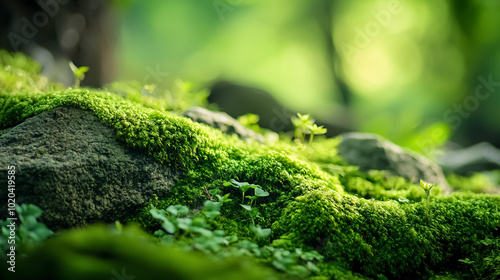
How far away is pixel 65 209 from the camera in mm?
1841

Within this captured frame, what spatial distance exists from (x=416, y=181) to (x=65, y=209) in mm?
3390

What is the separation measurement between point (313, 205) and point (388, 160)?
6.22ft

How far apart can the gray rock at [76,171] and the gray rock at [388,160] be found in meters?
2.34

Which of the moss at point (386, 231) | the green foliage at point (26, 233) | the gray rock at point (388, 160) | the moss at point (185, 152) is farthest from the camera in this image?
the gray rock at point (388, 160)

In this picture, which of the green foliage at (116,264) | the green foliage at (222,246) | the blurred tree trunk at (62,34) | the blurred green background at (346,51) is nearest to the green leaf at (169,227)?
the green foliage at (222,246)

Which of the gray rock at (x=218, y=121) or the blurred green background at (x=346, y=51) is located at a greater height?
the blurred green background at (x=346, y=51)

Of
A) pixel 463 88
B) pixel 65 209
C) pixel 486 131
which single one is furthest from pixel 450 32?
pixel 65 209

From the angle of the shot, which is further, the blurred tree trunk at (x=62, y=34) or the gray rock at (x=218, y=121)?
the blurred tree trunk at (x=62, y=34)

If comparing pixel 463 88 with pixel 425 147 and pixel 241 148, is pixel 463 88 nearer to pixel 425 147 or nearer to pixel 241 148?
pixel 425 147

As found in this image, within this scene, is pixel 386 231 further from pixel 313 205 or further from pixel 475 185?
pixel 475 185

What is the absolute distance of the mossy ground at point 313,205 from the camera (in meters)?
1.98

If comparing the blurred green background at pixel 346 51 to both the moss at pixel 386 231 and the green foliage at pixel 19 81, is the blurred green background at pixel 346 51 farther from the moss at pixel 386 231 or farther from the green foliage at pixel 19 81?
the moss at pixel 386 231

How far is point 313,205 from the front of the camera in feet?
6.79

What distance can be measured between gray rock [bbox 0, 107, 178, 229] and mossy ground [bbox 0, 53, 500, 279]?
0.28 ft
